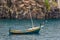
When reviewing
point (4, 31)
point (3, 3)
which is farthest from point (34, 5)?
point (4, 31)

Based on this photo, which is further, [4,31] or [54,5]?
[54,5]

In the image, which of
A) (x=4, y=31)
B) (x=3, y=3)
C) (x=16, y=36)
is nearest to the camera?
(x=16, y=36)

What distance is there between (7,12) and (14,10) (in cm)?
168

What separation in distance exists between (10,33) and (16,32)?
42.9 inches

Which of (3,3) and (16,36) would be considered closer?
(16,36)

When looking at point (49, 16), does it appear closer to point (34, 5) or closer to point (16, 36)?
point (34, 5)

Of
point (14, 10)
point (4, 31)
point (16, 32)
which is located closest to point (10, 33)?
point (16, 32)

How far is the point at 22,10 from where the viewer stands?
Result: 286 feet

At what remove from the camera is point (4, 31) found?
63.5 metres

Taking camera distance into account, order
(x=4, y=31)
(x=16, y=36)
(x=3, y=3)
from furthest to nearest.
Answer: (x=3, y=3)
(x=4, y=31)
(x=16, y=36)

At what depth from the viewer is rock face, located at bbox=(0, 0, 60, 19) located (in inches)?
3408

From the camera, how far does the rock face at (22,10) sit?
86.6 m

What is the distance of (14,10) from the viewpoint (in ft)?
285

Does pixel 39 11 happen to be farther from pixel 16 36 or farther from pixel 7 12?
pixel 16 36
